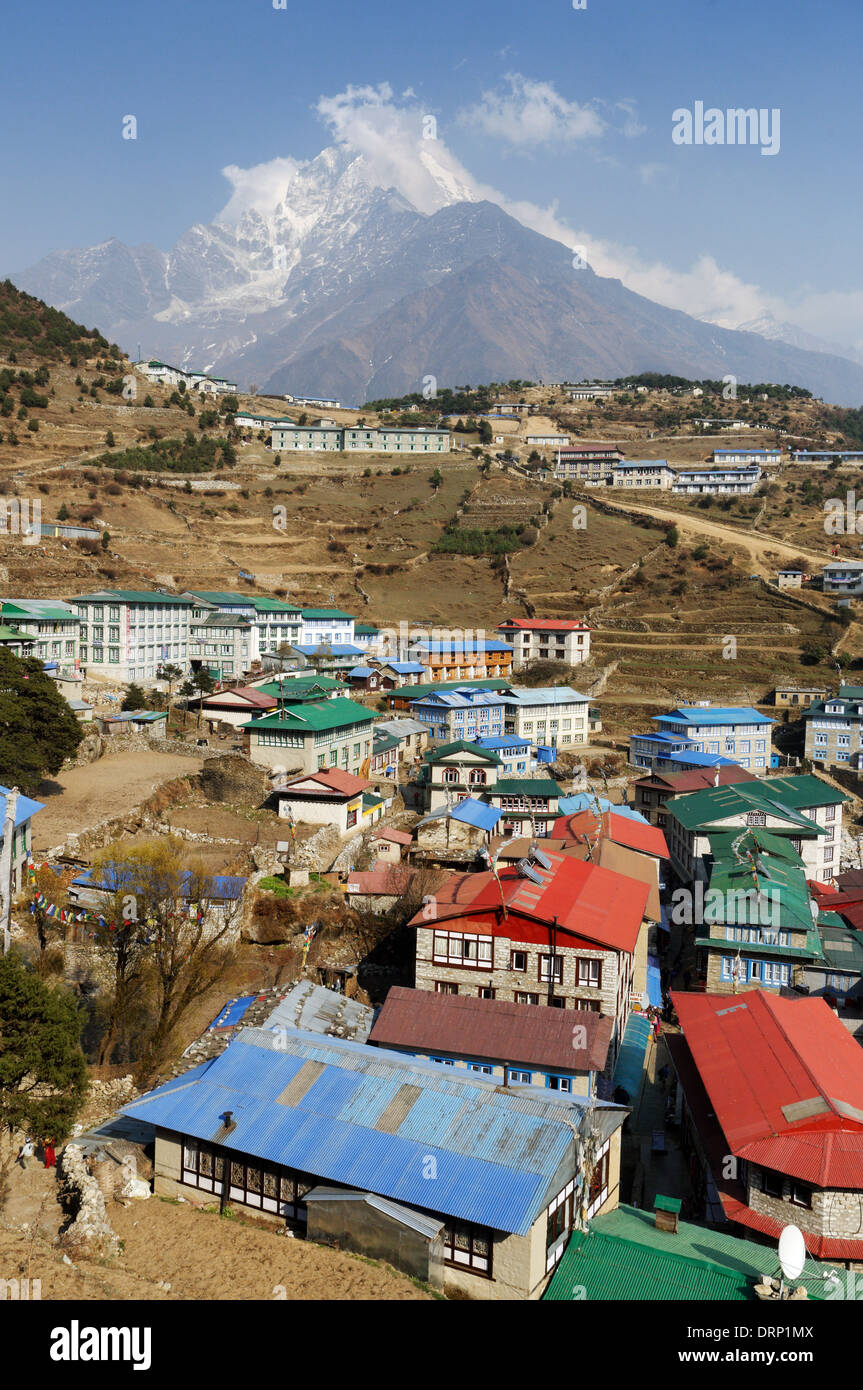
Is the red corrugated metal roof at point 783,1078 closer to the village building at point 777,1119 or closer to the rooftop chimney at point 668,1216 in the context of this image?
the village building at point 777,1119

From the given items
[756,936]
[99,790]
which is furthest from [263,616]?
[756,936]

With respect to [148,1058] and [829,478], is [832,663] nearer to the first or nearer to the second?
[829,478]

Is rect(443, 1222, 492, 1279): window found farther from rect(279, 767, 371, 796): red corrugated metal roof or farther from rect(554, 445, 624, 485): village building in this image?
rect(554, 445, 624, 485): village building

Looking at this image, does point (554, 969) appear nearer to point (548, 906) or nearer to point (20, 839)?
point (548, 906)

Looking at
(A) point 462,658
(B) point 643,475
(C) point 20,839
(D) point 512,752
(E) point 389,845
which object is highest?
(B) point 643,475

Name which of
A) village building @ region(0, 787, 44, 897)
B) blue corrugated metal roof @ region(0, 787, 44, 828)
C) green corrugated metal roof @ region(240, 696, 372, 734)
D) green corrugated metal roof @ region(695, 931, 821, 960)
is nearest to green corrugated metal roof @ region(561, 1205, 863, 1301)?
green corrugated metal roof @ region(695, 931, 821, 960)

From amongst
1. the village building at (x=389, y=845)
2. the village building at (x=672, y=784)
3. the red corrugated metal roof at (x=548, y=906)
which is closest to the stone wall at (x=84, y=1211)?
the red corrugated metal roof at (x=548, y=906)
